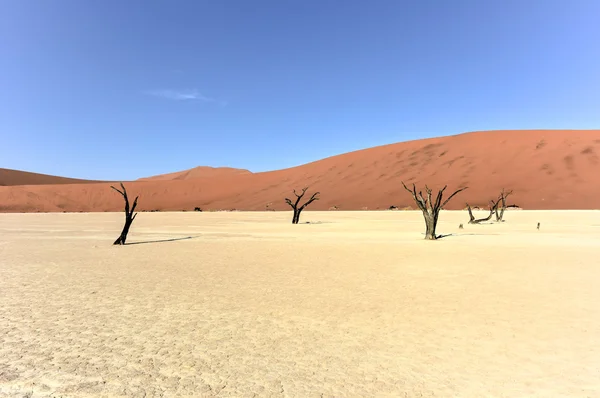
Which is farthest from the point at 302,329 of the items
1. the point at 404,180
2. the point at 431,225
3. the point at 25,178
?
the point at 25,178

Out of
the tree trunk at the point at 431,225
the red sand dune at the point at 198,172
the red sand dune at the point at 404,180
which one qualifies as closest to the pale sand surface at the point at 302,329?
the tree trunk at the point at 431,225

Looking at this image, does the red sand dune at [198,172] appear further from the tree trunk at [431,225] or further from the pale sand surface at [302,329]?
the pale sand surface at [302,329]

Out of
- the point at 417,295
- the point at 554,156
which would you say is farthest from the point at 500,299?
the point at 554,156

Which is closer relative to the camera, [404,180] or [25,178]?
[404,180]

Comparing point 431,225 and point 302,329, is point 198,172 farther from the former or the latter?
point 302,329

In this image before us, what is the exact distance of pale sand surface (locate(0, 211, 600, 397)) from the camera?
3.78m

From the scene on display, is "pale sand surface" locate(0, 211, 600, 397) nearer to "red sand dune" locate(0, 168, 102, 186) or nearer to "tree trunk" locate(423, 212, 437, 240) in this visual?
"tree trunk" locate(423, 212, 437, 240)

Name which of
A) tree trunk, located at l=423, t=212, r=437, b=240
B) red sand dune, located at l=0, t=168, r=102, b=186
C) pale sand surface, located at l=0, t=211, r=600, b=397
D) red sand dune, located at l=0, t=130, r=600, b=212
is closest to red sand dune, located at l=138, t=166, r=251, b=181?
red sand dune, located at l=0, t=168, r=102, b=186

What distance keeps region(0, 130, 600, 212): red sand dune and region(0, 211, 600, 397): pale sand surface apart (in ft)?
135

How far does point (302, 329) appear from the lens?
536cm

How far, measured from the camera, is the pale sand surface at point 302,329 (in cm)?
378

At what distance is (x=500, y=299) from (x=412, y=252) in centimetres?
594

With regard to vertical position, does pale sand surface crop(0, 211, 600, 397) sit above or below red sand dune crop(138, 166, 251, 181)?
below

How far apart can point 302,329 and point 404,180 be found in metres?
55.1
